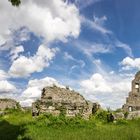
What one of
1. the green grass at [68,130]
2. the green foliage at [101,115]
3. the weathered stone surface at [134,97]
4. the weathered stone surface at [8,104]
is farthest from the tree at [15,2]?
the weathered stone surface at [134,97]

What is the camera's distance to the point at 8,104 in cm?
4772

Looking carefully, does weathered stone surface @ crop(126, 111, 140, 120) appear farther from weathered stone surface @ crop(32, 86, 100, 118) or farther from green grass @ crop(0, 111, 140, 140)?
weathered stone surface @ crop(32, 86, 100, 118)

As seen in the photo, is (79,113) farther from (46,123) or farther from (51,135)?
(51,135)

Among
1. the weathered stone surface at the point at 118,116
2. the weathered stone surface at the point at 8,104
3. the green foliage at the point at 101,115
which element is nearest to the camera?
the weathered stone surface at the point at 118,116

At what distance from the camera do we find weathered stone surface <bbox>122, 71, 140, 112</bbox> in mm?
52031

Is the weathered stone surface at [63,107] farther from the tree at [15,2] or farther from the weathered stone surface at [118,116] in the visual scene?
the tree at [15,2]

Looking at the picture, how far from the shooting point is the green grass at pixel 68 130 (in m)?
22.7

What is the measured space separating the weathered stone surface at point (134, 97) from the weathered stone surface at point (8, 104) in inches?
594

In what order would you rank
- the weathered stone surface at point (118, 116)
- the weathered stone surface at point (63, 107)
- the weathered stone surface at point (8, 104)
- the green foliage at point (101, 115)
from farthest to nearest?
the weathered stone surface at point (8, 104) → the green foliage at point (101, 115) → the weathered stone surface at point (118, 116) → the weathered stone surface at point (63, 107)

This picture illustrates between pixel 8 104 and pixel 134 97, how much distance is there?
17.5 m

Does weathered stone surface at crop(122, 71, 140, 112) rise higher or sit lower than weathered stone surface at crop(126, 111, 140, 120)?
higher

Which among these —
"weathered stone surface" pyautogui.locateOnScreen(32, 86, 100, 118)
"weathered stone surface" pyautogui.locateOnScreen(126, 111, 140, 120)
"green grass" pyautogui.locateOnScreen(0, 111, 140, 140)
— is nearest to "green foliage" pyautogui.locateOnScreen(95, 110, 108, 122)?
"green grass" pyautogui.locateOnScreen(0, 111, 140, 140)

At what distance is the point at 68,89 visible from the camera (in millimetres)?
36156

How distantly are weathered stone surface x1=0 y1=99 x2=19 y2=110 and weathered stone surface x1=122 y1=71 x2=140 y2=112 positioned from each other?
1508 cm
